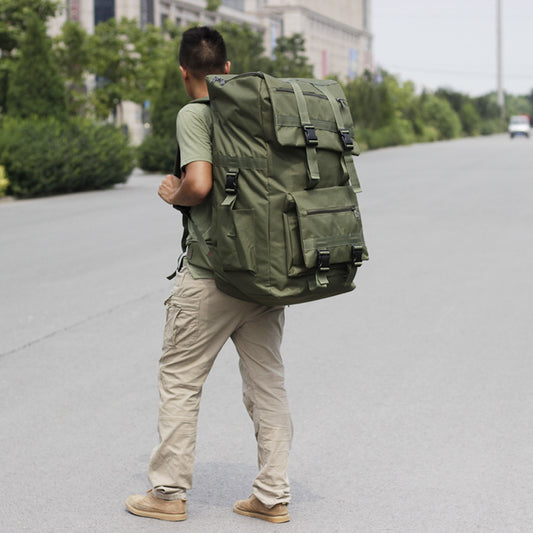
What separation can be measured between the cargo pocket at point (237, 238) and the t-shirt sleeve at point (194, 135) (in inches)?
8.0

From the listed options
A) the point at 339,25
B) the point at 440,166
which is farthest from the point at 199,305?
the point at 339,25

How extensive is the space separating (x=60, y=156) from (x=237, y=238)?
2023 cm

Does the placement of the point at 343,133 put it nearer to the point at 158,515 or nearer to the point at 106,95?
the point at 158,515

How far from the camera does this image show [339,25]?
138 metres

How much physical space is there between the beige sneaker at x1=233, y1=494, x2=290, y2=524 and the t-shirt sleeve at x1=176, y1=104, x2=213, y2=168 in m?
1.29

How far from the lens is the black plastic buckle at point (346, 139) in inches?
139

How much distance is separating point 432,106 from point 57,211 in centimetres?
7046

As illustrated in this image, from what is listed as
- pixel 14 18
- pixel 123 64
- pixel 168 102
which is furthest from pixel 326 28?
pixel 168 102

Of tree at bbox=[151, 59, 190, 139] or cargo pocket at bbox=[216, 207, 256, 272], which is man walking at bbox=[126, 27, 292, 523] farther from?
tree at bbox=[151, 59, 190, 139]

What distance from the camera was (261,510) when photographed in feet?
12.5

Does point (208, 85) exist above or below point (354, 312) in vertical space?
above

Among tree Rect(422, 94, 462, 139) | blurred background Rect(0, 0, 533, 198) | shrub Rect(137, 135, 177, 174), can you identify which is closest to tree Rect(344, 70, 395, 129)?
blurred background Rect(0, 0, 533, 198)

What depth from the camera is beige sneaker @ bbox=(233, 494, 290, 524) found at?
12.4 ft

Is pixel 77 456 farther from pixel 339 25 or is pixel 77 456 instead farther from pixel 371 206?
pixel 339 25
